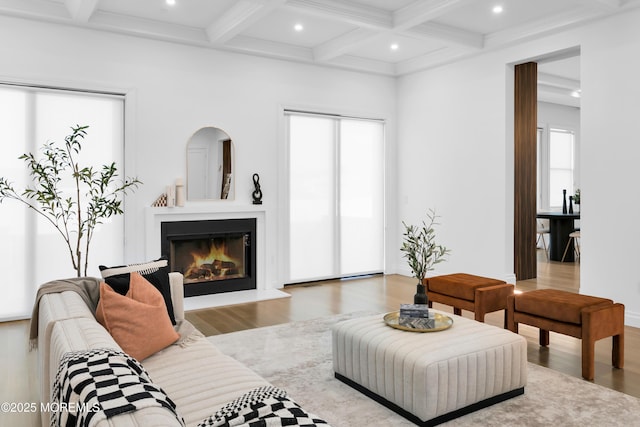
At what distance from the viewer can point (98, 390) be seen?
1294 millimetres

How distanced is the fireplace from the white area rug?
1.98 m

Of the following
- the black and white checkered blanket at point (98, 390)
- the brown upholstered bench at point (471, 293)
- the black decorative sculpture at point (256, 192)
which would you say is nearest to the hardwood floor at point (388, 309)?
the brown upholstered bench at point (471, 293)

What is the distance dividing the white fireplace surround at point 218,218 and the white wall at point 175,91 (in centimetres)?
9

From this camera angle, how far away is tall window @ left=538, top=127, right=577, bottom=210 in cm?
986

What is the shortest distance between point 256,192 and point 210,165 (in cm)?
63

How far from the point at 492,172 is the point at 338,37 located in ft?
7.97

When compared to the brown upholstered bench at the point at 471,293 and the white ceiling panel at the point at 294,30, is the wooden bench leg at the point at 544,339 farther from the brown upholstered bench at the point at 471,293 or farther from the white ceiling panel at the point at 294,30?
the white ceiling panel at the point at 294,30

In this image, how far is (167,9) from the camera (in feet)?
15.9

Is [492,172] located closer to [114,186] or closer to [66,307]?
Result: [114,186]

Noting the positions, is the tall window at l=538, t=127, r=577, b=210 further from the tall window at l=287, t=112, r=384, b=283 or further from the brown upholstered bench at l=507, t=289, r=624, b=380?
the brown upholstered bench at l=507, t=289, r=624, b=380

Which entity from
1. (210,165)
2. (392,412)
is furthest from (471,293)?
(210,165)

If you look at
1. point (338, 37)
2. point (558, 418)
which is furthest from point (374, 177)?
point (558, 418)

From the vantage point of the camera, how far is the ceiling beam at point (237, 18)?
4469 mm

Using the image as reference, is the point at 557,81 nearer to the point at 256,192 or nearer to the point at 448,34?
the point at 448,34
